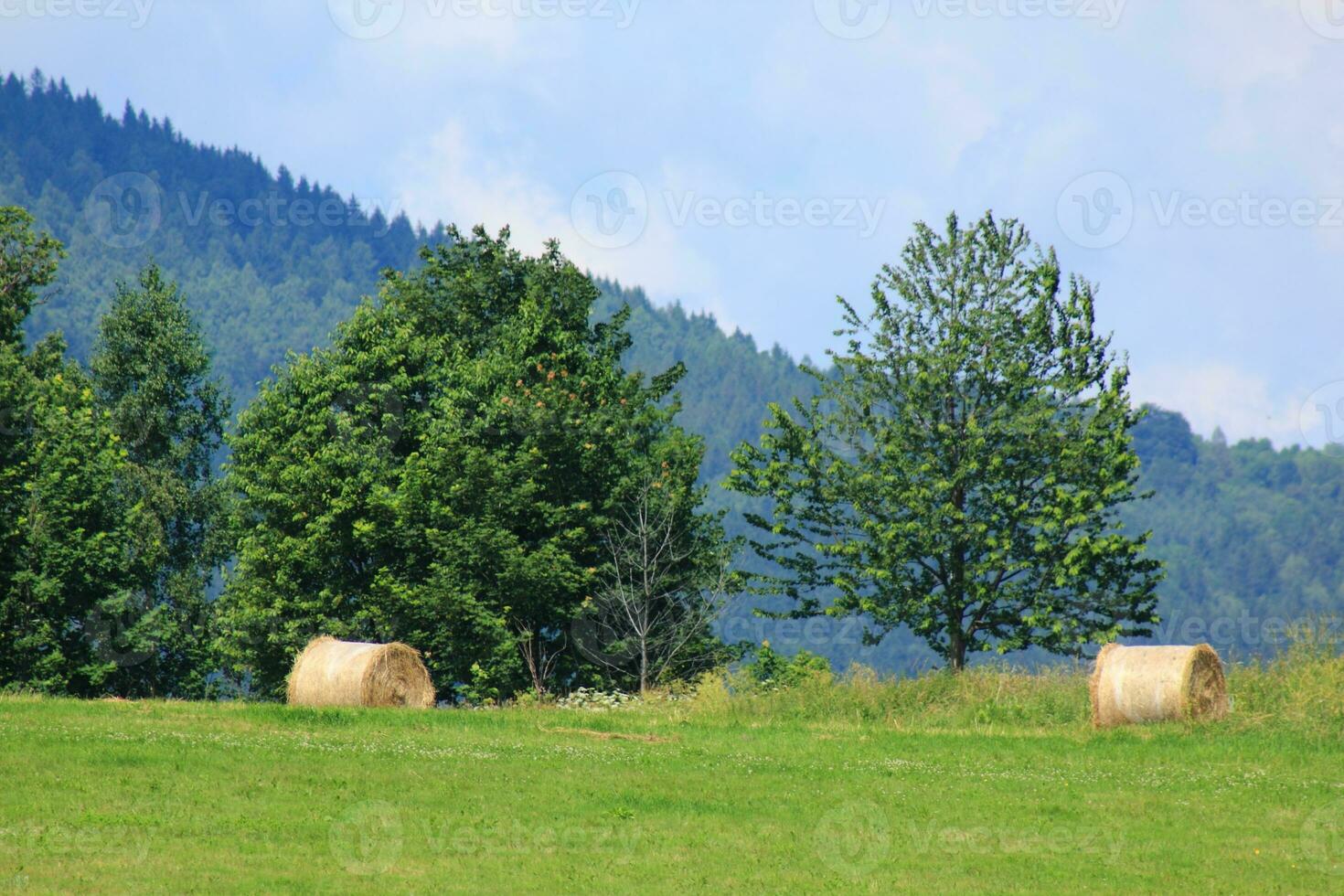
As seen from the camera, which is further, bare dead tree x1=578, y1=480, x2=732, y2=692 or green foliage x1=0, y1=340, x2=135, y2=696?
green foliage x1=0, y1=340, x2=135, y2=696

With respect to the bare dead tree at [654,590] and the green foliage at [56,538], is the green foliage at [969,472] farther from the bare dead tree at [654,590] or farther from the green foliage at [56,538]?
the green foliage at [56,538]

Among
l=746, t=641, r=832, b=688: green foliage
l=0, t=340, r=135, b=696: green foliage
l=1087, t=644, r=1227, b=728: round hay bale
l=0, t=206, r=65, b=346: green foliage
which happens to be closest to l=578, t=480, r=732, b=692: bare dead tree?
l=746, t=641, r=832, b=688: green foliage

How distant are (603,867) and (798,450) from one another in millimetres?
24667

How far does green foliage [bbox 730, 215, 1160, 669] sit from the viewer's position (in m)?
36.4

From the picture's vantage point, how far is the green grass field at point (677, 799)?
14.6m

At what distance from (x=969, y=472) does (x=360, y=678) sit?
17.0m

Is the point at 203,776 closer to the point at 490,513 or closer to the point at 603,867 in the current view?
the point at 603,867

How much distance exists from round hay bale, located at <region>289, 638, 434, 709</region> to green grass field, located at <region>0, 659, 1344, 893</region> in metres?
2.15

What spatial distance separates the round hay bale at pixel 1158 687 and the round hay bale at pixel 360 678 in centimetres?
1400

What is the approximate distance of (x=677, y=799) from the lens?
18.8 meters

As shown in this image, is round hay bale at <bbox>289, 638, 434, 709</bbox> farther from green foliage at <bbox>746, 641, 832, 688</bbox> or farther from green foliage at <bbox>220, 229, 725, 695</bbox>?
green foliage at <bbox>746, 641, 832, 688</bbox>

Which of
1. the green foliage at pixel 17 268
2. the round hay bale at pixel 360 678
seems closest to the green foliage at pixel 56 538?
the green foliage at pixel 17 268

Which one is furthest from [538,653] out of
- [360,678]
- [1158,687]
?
[1158,687]

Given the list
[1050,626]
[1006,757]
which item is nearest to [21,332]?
[1050,626]
